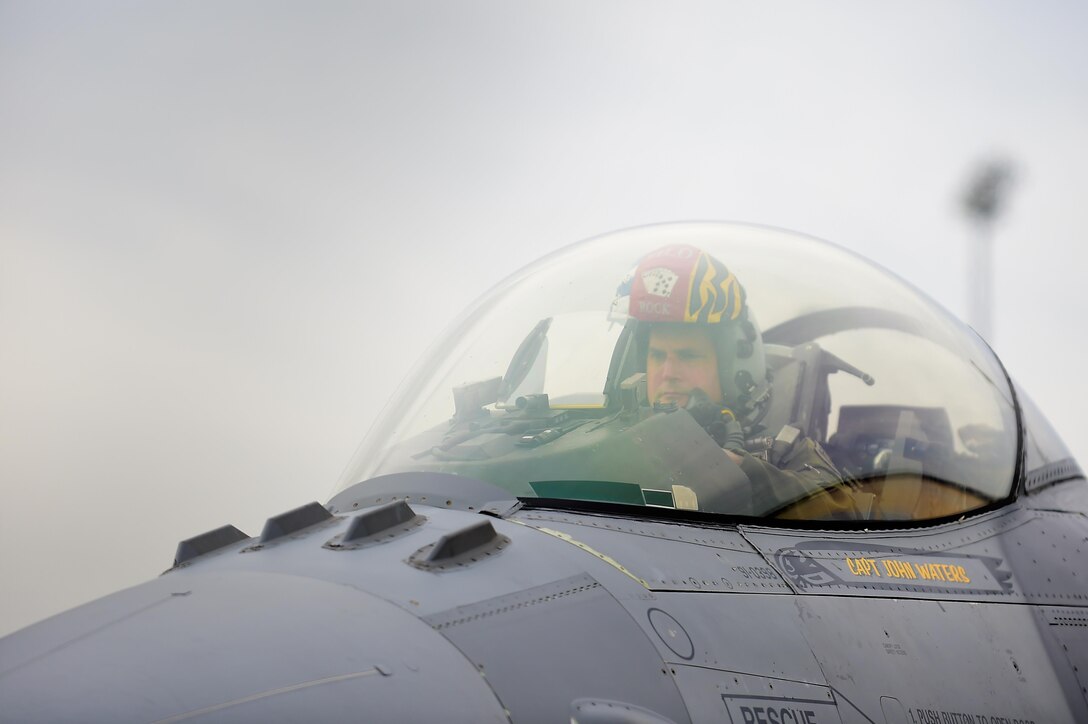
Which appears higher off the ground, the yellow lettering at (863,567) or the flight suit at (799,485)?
the flight suit at (799,485)

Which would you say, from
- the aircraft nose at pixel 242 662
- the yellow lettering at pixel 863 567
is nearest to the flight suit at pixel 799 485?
the yellow lettering at pixel 863 567

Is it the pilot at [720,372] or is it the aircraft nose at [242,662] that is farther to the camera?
the pilot at [720,372]

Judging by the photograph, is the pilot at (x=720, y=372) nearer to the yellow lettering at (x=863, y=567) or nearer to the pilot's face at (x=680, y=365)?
the pilot's face at (x=680, y=365)

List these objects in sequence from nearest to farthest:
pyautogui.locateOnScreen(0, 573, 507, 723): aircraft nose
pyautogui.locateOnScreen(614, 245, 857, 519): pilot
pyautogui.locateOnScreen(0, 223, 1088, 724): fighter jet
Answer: pyautogui.locateOnScreen(0, 573, 507, 723): aircraft nose, pyautogui.locateOnScreen(0, 223, 1088, 724): fighter jet, pyautogui.locateOnScreen(614, 245, 857, 519): pilot

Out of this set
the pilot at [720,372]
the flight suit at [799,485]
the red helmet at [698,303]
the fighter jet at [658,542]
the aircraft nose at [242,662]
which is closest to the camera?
the aircraft nose at [242,662]

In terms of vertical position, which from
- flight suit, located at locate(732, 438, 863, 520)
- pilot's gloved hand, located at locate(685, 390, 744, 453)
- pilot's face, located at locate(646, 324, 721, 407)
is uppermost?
pilot's face, located at locate(646, 324, 721, 407)

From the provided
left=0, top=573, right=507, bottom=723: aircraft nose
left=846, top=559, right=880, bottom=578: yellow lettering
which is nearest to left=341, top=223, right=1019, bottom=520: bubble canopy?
left=846, top=559, right=880, bottom=578: yellow lettering

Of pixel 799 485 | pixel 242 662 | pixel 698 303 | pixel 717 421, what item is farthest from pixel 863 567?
pixel 242 662

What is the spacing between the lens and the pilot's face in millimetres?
3340

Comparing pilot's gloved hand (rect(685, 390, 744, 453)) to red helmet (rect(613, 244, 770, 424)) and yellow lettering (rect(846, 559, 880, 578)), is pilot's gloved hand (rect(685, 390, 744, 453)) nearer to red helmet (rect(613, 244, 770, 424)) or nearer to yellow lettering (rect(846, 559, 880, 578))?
red helmet (rect(613, 244, 770, 424))

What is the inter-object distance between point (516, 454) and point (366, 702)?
1.31 metres

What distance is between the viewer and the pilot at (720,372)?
10.4 feet

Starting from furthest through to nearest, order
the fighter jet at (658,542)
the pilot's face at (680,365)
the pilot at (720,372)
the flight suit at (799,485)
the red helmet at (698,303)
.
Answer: the red helmet at (698,303)
the pilot's face at (680,365)
the pilot at (720,372)
the flight suit at (799,485)
the fighter jet at (658,542)

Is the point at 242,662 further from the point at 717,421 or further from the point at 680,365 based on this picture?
the point at 680,365
